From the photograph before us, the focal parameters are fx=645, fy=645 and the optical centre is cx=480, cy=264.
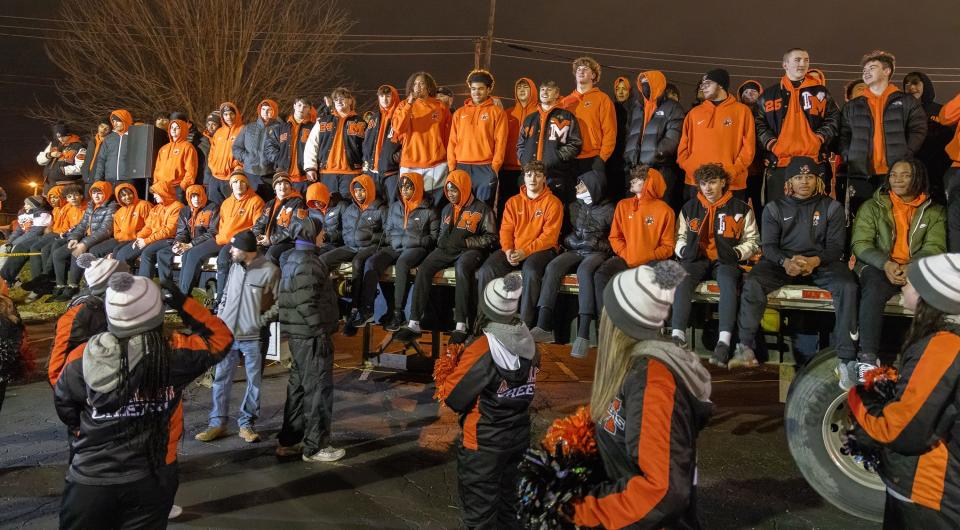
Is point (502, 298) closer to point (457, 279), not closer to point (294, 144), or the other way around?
point (457, 279)

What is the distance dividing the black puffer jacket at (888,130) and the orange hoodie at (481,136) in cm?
392

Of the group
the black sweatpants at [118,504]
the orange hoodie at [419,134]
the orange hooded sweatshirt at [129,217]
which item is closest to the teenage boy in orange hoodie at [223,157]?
the orange hooded sweatshirt at [129,217]

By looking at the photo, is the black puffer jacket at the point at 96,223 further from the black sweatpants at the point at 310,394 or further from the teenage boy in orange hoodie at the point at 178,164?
the black sweatpants at the point at 310,394

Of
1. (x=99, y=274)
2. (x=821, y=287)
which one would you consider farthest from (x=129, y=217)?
(x=821, y=287)

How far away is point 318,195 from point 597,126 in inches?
160

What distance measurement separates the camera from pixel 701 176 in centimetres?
650

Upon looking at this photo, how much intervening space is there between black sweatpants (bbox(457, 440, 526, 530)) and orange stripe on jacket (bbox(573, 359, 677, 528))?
5.65 feet

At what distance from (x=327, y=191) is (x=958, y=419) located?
327 inches

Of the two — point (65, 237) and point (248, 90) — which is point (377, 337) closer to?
point (65, 237)

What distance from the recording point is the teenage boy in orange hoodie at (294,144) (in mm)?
10273

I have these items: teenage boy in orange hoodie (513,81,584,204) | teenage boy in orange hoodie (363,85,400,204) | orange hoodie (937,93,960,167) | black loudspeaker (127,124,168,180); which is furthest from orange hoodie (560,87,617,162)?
black loudspeaker (127,124,168,180)

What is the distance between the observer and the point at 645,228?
673cm

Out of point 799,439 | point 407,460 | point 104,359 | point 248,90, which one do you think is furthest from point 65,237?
point 248,90

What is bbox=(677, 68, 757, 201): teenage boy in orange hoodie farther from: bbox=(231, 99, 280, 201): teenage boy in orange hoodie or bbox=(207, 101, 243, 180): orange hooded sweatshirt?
→ bbox=(207, 101, 243, 180): orange hooded sweatshirt
